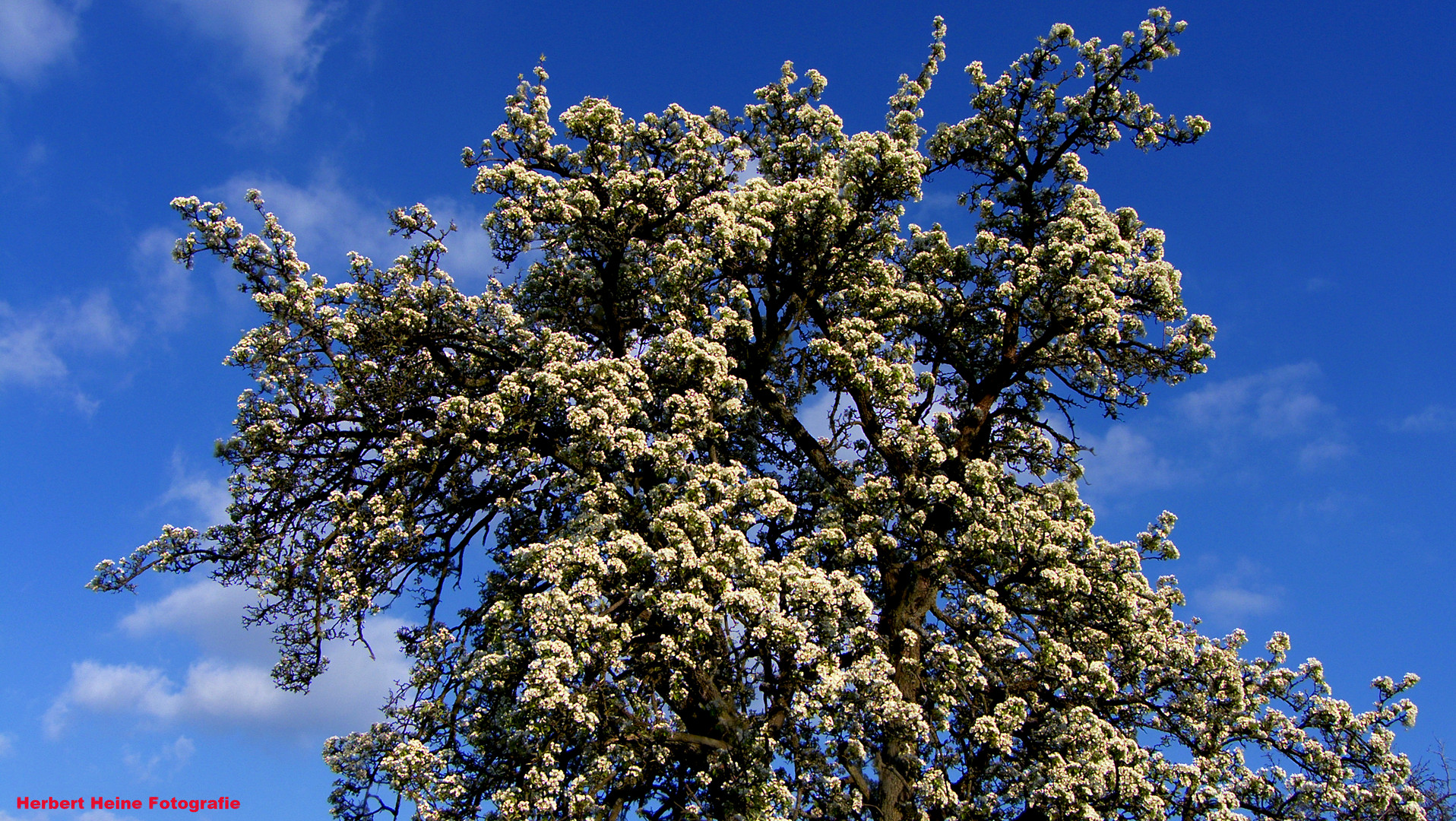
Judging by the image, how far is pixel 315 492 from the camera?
17.5 m

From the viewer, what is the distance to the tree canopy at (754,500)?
1438 cm

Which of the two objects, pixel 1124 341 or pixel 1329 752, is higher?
pixel 1124 341

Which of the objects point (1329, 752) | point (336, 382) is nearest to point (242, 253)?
point (336, 382)

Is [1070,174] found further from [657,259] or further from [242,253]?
[242,253]

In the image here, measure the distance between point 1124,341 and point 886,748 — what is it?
951 cm

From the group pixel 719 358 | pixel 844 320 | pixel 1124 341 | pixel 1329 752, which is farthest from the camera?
pixel 1124 341

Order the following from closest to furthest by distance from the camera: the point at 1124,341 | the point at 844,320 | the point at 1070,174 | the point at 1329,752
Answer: the point at 1329,752
the point at 844,320
the point at 1124,341
the point at 1070,174

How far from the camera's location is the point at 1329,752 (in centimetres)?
1536

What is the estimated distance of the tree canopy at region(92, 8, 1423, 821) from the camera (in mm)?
14375

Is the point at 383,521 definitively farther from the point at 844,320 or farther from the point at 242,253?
the point at 844,320

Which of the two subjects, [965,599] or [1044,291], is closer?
[965,599]

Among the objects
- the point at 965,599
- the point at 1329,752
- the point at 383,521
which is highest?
the point at 383,521

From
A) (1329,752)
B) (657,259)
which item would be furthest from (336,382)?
(1329,752)

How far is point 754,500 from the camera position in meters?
16.0
